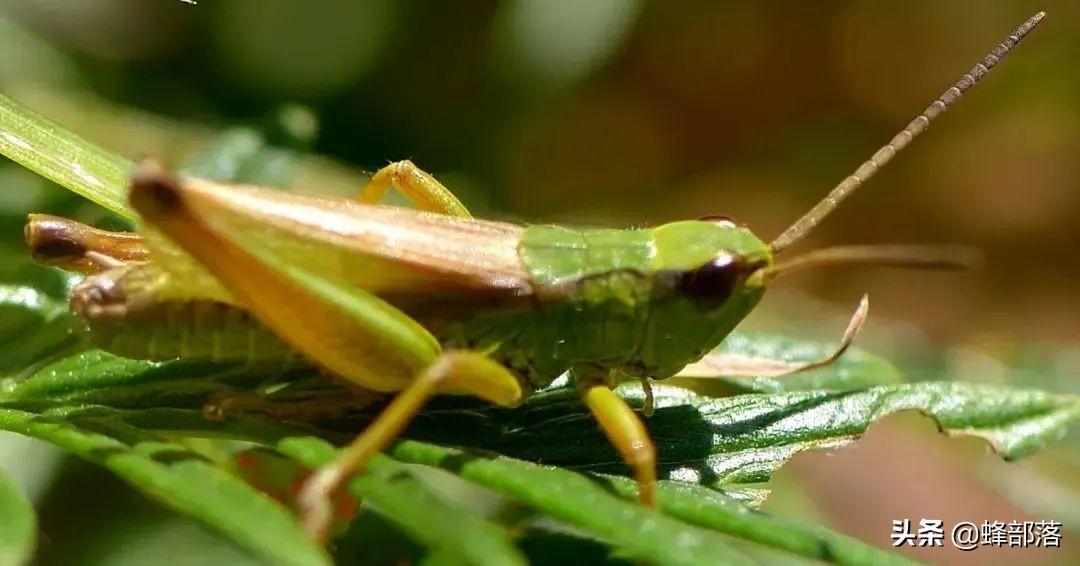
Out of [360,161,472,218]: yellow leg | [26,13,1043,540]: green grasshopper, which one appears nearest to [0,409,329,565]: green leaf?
[26,13,1043,540]: green grasshopper

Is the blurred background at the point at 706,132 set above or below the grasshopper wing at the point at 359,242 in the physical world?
above

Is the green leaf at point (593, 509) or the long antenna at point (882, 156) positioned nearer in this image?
the green leaf at point (593, 509)

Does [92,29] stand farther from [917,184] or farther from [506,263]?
[917,184]

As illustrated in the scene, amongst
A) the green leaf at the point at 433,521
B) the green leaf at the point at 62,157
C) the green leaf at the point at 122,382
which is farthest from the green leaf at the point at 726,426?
the green leaf at the point at 62,157

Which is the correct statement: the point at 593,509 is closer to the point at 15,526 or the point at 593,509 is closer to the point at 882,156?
the point at 15,526

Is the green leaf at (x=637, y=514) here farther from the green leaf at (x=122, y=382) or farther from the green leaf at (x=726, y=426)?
the green leaf at (x=122, y=382)

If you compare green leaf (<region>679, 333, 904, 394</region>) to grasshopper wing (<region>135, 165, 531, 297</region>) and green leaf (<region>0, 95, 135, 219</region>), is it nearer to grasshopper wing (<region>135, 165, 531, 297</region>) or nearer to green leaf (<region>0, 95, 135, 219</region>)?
grasshopper wing (<region>135, 165, 531, 297</region>)
